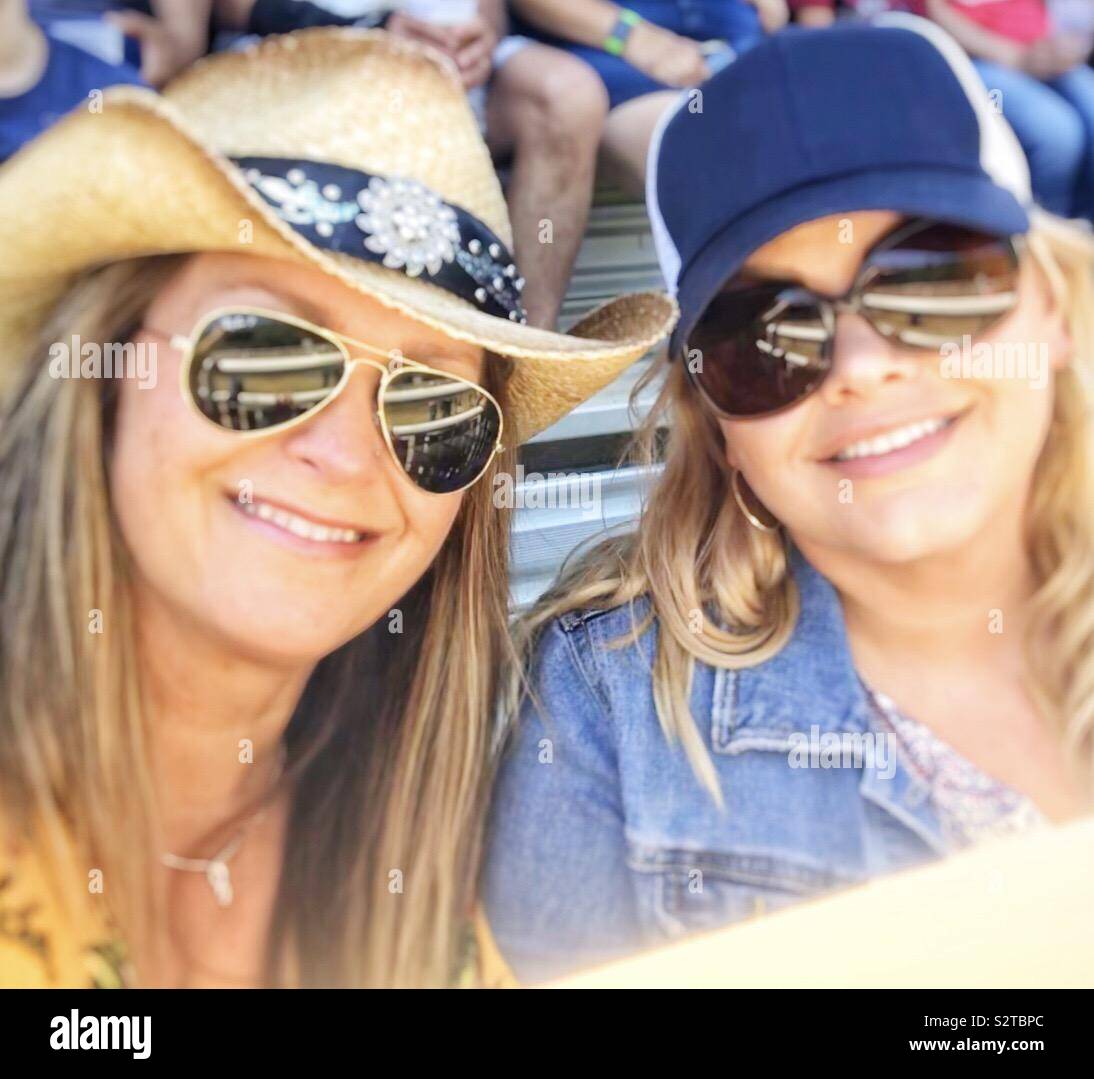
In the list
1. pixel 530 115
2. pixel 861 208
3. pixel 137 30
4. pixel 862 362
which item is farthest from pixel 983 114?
pixel 137 30

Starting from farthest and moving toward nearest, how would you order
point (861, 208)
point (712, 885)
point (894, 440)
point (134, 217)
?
point (712, 885)
point (894, 440)
point (861, 208)
point (134, 217)

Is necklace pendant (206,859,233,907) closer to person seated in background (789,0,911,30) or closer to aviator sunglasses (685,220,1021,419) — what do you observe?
aviator sunglasses (685,220,1021,419)

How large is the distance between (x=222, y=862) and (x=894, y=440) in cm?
104

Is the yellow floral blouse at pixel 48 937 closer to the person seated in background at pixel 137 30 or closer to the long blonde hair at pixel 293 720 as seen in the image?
the long blonde hair at pixel 293 720

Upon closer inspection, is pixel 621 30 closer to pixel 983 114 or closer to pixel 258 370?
pixel 983 114

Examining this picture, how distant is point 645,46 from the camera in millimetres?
1308

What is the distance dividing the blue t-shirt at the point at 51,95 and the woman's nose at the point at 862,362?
895 millimetres

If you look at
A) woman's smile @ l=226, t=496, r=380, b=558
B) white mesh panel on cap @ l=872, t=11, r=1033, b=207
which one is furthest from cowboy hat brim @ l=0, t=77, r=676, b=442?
white mesh panel on cap @ l=872, t=11, r=1033, b=207

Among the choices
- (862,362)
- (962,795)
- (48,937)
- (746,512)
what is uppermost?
(862,362)

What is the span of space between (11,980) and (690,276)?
47.0 inches

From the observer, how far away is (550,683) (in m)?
1.46

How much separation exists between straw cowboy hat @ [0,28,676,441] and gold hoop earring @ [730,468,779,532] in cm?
33

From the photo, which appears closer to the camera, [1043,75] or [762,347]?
[762,347]

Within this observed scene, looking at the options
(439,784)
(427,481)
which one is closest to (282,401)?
(427,481)
